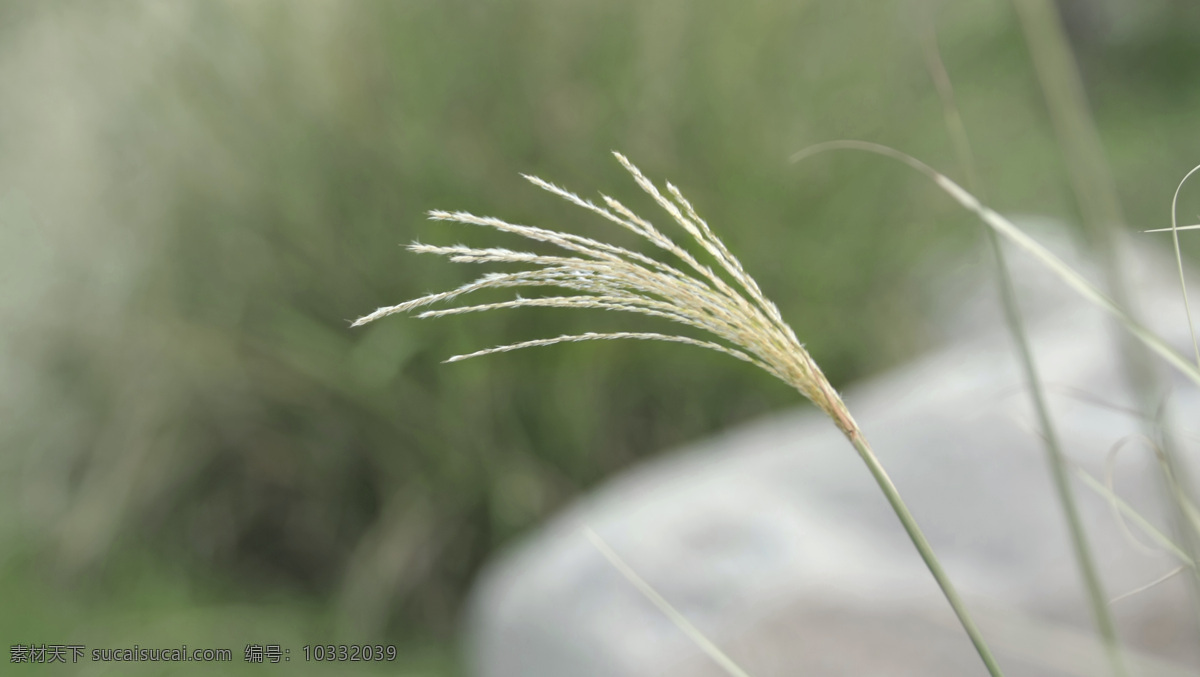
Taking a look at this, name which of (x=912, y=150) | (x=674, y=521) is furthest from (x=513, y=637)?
(x=912, y=150)

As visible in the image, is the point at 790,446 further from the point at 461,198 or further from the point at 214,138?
the point at 214,138

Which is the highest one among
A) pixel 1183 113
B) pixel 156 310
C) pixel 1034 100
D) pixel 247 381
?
pixel 1183 113

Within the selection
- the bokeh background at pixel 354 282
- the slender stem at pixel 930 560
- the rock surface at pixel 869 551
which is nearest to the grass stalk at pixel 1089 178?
the slender stem at pixel 930 560

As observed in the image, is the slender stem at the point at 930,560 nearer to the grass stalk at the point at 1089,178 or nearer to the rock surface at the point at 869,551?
the grass stalk at the point at 1089,178

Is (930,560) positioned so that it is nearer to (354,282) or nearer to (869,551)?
(869,551)

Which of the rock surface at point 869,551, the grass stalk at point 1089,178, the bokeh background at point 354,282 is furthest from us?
the bokeh background at point 354,282

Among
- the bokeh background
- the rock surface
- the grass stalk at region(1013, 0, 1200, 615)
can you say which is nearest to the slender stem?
the grass stalk at region(1013, 0, 1200, 615)
